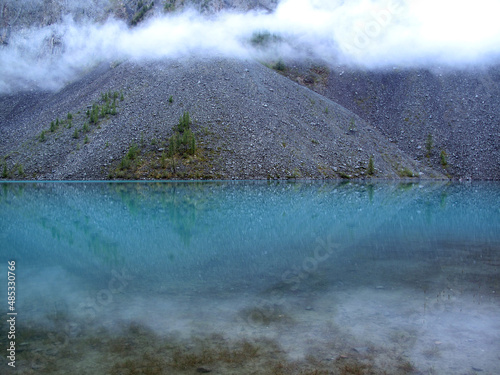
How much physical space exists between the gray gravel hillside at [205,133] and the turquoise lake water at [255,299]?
2368 inches

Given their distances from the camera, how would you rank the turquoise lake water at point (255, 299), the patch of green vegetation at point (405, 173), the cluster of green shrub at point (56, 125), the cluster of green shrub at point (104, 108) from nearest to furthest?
the turquoise lake water at point (255, 299) < the patch of green vegetation at point (405, 173) < the cluster of green shrub at point (56, 125) < the cluster of green shrub at point (104, 108)

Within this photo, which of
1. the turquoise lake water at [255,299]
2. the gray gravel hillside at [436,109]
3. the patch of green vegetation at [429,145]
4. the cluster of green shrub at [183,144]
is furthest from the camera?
the patch of green vegetation at [429,145]

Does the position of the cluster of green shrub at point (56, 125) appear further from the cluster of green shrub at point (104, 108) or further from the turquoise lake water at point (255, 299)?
the turquoise lake water at point (255, 299)

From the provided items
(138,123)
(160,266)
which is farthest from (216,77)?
(160,266)

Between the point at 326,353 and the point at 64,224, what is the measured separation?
21231 mm

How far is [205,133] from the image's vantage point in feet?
283

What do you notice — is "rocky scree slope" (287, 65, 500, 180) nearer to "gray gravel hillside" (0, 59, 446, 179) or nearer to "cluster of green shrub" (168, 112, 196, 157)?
"gray gravel hillside" (0, 59, 446, 179)

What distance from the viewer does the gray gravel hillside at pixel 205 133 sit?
8162cm

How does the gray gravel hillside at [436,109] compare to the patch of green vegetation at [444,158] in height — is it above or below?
above

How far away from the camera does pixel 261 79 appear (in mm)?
105625

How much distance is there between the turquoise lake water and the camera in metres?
7.46


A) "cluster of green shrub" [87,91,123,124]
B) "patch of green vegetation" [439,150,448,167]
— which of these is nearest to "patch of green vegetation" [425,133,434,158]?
"patch of green vegetation" [439,150,448,167]
